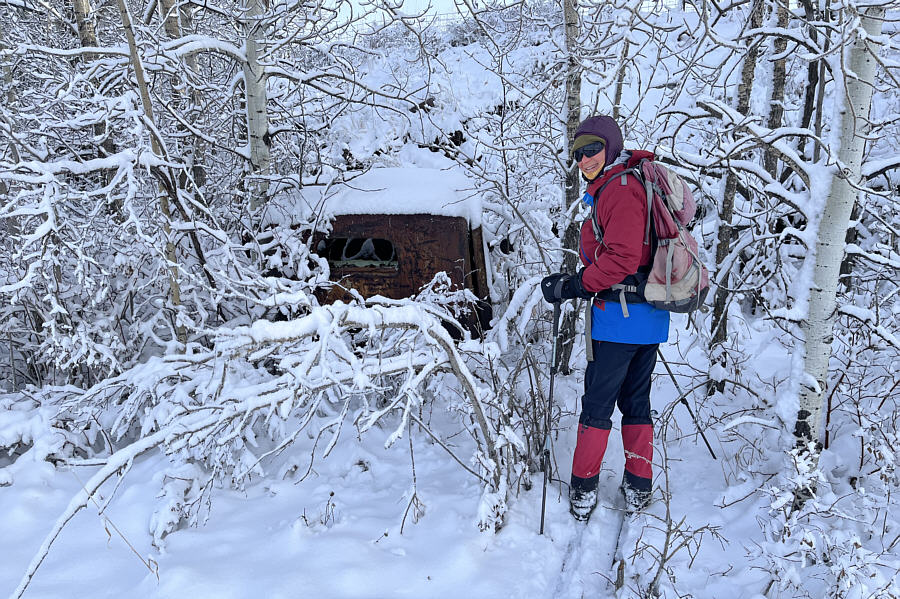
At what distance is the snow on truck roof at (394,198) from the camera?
3.37 metres

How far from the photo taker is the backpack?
2400 mm

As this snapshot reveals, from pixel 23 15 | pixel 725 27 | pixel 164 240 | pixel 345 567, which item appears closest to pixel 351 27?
pixel 164 240

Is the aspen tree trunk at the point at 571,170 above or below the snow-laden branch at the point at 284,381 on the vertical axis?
above

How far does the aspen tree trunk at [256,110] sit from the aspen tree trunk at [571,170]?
2091mm

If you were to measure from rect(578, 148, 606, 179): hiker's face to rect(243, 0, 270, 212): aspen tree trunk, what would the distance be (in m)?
2.28

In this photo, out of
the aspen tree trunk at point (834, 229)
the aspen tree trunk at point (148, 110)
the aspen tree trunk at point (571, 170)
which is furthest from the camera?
the aspen tree trunk at point (571, 170)

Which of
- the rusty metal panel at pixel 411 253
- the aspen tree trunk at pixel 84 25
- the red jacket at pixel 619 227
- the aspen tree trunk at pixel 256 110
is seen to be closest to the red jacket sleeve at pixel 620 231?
the red jacket at pixel 619 227

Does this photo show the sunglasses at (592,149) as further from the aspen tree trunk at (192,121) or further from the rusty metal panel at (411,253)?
the aspen tree trunk at (192,121)

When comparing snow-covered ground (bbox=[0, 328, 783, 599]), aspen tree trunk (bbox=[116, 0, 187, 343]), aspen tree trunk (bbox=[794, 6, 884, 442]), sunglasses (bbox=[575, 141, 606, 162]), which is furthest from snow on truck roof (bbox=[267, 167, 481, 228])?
aspen tree trunk (bbox=[794, 6, 884, 442])

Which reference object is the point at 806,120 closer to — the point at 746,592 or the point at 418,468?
the point at 746,592

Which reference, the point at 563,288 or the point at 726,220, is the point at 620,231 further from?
the point at 726,220

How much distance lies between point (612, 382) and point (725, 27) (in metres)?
9.97

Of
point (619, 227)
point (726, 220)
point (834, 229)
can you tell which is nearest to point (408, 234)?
point (619, 227)

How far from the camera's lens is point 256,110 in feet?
12.9
